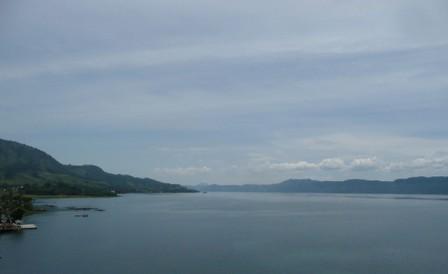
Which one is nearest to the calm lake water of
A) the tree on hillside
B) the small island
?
the small island

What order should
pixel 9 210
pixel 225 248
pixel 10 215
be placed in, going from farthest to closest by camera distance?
pixel 9 210 → pixel 10 215 → pixel 225 248

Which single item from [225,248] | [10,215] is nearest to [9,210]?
[10,215]

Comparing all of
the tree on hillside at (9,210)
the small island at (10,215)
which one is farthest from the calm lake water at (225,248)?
the tree on hillside at (9,210)

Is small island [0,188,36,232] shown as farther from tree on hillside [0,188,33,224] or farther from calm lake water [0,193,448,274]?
calm lake water [0,193,448,274]

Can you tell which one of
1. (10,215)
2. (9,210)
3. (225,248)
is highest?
(9,210)

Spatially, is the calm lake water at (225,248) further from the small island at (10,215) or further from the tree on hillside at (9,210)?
the tree on hillside at (9,210)

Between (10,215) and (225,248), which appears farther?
(10,215)

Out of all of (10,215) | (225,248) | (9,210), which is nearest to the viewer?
(225,248)

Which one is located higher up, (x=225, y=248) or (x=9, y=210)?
(x=9, y=210)

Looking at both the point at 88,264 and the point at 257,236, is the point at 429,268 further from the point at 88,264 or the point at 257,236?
the point at 88,264

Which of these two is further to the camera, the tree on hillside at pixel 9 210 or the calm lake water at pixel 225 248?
the tree on hillside at pixel 9 210

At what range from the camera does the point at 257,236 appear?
86688 mm

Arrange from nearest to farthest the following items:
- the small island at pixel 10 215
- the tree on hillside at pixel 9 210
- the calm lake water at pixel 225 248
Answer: the calm lake water at pixel 225 248 → the small island at pixel 10 215 → the tree on hillside at pixel 9 210

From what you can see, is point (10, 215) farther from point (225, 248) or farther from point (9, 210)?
point (225, 248)
